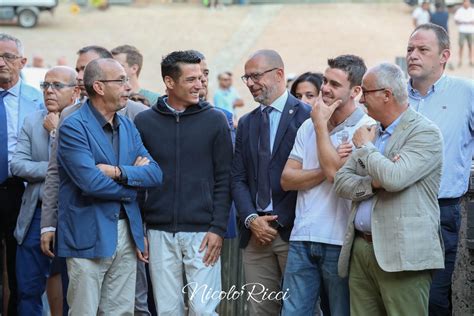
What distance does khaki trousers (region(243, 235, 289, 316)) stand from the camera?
6.48 meters

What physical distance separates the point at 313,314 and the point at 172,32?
112 ft

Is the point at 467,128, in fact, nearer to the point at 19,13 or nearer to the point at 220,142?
the point at 220,142

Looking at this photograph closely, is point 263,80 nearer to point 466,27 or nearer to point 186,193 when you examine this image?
point 186,193

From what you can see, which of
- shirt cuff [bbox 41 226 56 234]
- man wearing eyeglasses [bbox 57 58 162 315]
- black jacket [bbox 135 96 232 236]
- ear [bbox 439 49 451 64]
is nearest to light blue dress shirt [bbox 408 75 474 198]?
ear [bbox 439 49 451 64]

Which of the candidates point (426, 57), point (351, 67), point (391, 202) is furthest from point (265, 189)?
point (426, 57)

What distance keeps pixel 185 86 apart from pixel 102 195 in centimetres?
97

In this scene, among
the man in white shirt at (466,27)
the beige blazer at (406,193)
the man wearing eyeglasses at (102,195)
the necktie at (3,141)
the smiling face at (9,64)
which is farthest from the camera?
the man in white shirt at (466,27)

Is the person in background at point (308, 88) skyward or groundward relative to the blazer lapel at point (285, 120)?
skyward

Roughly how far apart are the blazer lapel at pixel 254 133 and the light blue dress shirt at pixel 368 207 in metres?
0.99

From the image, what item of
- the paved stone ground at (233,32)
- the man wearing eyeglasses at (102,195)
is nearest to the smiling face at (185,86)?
the man wearing eyeglasses at (102,195)

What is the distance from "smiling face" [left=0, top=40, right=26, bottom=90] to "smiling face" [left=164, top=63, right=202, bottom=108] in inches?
72.0

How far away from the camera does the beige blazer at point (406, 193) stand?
5.44 metres

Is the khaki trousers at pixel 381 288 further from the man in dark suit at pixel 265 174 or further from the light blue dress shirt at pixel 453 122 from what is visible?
the light blue dress shirt at pixel 453 122

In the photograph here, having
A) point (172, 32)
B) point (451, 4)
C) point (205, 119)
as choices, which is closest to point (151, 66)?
point (172, 32)
